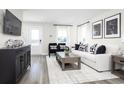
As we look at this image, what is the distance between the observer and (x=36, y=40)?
812cm

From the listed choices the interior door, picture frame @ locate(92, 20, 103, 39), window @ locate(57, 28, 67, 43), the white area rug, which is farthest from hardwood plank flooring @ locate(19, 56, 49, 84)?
window @ locate(57, 28, 67, 43)

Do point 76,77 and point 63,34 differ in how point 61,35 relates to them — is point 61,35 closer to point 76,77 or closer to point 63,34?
point 63,34

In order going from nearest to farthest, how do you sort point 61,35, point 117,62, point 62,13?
1. point 117,62
2. point 62,13
3. point 61,35

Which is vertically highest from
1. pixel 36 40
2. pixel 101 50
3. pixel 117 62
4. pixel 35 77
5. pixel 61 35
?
pixel 61 35

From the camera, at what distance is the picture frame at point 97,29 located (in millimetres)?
4941

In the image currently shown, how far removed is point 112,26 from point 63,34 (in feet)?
15.1

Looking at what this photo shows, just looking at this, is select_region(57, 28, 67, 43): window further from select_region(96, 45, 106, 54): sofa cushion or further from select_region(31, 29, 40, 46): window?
select_region(96, 45, 106, 54): sofa cushion

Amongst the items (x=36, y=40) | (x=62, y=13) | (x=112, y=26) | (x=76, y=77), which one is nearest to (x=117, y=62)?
(x=76, y=77)

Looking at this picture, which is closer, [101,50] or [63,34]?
[101,50]

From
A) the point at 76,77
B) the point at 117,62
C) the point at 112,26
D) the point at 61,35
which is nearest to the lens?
the point at 76,77

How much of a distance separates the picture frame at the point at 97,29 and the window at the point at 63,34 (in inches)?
119

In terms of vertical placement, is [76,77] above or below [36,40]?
below

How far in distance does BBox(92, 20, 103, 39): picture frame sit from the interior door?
4.03 meters
